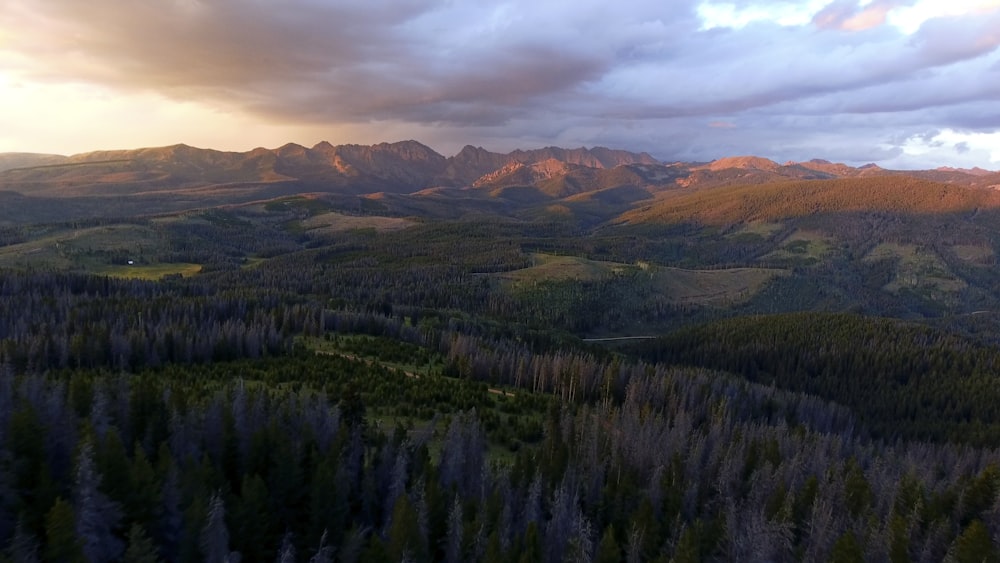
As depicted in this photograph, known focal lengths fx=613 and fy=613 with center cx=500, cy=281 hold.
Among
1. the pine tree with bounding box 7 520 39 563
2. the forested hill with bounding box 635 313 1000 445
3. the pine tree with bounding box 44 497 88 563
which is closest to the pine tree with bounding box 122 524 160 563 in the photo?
the pine tree with bounding box 44 497 88 563

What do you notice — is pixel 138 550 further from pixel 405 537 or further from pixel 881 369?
pixel 881 369

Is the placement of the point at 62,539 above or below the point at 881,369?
above

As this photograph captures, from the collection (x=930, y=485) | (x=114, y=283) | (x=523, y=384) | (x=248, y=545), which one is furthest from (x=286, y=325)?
(x=930, y=485)

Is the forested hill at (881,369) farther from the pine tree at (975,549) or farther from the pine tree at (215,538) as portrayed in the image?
the pine tree at (215,538)

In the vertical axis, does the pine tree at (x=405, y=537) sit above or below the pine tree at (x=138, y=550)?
below

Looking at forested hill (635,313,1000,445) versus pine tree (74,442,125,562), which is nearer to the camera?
pine tree (74,442,125,562)

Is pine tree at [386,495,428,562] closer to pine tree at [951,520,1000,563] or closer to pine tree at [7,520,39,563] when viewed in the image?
pine tree at [7,520,39,563]

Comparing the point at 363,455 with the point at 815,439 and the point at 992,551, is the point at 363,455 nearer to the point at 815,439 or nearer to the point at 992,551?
the point at 992,551

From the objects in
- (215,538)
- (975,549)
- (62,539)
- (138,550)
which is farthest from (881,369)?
(62,539)

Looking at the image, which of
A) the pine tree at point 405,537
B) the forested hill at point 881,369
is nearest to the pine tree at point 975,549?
the pine tree at point 405,537

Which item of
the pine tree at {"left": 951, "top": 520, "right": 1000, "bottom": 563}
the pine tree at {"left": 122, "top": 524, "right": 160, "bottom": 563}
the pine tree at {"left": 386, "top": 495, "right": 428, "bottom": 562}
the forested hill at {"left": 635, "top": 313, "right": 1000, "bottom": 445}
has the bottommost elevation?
the forested hill at {"left": 635, "top": 313, "right": 1000, "bottom": 445}

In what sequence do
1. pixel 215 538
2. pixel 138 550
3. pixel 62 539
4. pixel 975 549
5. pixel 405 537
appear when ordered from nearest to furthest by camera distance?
pixel 62 539 → pixel 138 550 → pixel 215 538 → pixel 405 537 → pixel 975 549
